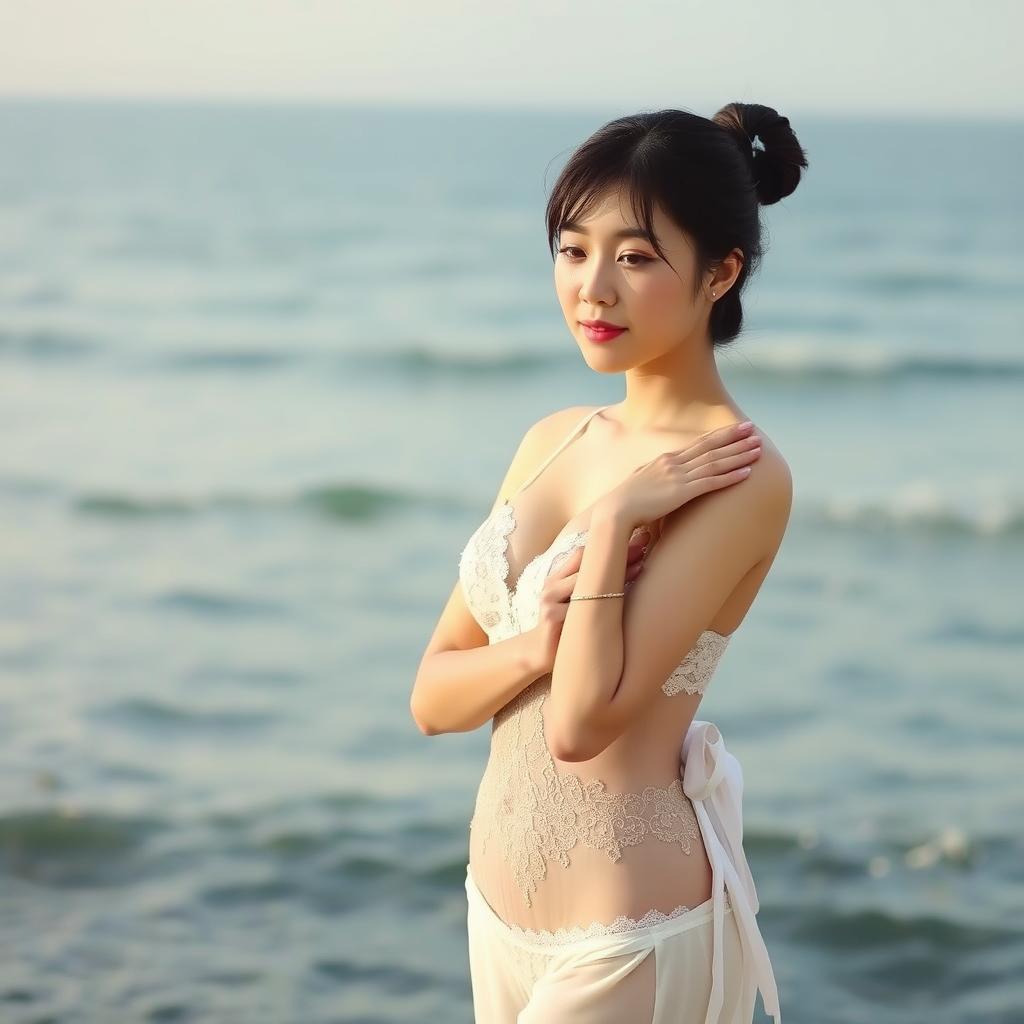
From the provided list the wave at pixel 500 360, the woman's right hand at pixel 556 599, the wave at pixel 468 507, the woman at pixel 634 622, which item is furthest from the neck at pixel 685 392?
the wave at pixel 500 360

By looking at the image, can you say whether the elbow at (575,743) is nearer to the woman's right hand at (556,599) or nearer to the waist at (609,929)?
the woman's right hand at (556,599)

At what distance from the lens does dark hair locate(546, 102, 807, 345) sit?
2.07 m

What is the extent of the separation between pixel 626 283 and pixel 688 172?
6.8 inches

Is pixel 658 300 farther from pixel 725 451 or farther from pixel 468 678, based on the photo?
pixel 468 678

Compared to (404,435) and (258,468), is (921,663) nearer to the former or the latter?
(258,468)

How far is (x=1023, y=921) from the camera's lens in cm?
491

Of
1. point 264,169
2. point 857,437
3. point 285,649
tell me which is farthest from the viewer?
point 264,169

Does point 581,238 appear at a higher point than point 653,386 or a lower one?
higher

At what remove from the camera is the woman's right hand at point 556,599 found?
2059mm

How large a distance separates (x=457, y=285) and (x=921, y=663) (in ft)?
47.4

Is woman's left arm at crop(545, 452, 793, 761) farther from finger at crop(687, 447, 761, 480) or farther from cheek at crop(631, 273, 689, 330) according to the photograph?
cheek at crop(631, 273, 689, 330)

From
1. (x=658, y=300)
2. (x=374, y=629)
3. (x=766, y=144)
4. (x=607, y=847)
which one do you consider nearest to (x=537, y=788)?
(x=607, y=847)

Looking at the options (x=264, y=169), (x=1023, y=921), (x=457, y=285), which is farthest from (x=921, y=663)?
(x=264, y=169)

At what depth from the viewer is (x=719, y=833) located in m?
2.27
